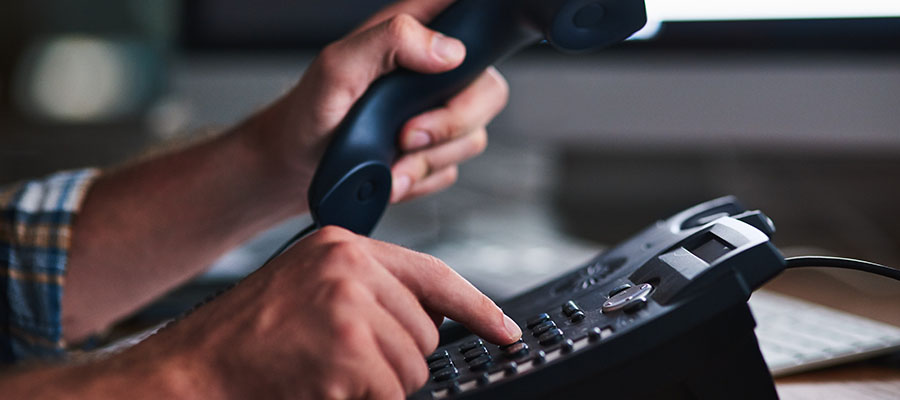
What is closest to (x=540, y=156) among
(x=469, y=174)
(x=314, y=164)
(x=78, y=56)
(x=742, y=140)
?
(x=469, y=174)

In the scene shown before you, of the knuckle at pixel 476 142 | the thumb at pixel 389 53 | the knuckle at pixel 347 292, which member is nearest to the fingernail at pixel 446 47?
the thumb at pixel 389 53

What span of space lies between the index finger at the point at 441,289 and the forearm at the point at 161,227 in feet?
0.81

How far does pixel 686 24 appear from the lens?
0.70 metres

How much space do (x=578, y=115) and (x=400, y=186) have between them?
43 centimetres

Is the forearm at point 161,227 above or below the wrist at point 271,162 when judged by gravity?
below

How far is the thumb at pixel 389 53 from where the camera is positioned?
1.38 ft

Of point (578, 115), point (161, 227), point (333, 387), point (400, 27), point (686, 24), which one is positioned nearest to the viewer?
point (333, 387)

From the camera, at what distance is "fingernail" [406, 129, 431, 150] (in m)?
0.46

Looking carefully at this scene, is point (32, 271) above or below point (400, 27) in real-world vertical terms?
below

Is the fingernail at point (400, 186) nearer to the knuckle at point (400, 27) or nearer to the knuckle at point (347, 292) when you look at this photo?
the knuckle at point (400, 27)

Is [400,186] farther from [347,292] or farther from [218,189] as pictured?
[347,292]

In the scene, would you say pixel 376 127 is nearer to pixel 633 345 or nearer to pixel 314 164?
pixel 314 164

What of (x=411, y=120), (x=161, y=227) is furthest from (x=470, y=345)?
(x=161, y=227)

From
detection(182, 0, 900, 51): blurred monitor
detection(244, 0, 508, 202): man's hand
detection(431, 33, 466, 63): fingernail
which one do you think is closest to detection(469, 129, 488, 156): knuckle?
detection(244, 0, 508, 202): man's hand
